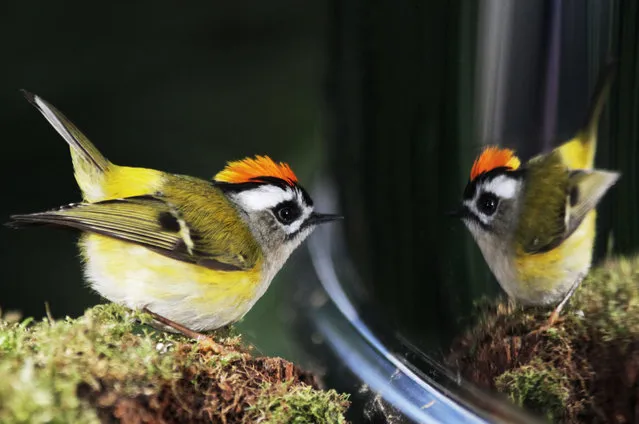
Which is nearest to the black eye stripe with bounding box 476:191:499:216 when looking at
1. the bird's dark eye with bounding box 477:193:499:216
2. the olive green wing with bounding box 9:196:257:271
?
the bird's dark eye with bounding box 477:193:499:216

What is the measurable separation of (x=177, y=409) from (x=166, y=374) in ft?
0.10

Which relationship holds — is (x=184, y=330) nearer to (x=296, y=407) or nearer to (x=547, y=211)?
(x=296, y=407)

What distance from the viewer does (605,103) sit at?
2.37 feet

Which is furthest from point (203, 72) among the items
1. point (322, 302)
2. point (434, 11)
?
point (434, 11)

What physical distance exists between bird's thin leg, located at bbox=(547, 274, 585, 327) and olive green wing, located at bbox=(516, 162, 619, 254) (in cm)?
4

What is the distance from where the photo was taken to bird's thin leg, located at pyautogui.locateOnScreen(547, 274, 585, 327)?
718 mm

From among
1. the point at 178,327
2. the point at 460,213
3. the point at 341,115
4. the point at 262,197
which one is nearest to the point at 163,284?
the point at 178,327

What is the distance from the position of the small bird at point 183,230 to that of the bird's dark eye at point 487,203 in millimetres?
170

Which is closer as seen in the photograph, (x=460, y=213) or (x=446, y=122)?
(x=460, y=213)

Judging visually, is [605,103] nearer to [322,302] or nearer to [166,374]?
[166,374]

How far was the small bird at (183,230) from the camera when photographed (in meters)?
0.80

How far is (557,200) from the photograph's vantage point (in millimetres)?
704

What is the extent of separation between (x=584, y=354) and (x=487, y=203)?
0.51 feet

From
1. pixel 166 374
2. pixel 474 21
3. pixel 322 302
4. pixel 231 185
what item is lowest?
pixel 322 302
